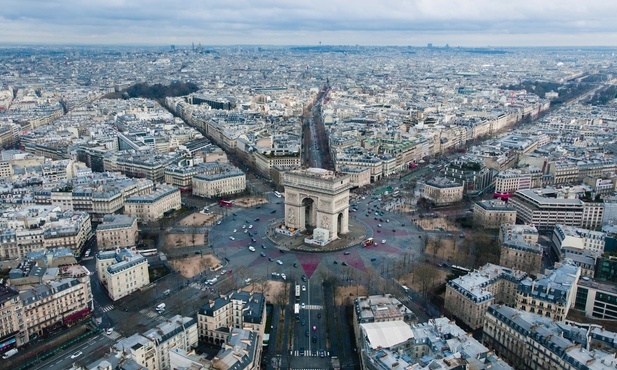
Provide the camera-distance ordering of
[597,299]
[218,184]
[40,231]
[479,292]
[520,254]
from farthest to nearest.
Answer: [218,184]
[40,231]
[520,254]
[597,299]
[479,292]

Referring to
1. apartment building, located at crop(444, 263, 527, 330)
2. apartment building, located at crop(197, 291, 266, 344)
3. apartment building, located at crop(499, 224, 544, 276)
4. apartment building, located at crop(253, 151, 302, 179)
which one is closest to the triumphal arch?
apartment building, located at crop(499, 224, 544, 276)

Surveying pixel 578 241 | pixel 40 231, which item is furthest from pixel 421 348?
pixel 40 231

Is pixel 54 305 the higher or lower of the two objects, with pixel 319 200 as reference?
lower

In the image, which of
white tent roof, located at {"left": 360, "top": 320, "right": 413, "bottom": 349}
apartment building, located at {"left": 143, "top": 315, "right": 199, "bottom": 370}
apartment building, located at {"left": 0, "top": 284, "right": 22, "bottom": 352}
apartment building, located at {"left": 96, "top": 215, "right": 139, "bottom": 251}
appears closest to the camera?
white tent roof, located at {"left": 360, "top": 320, "right": 413, "bottom": 349}

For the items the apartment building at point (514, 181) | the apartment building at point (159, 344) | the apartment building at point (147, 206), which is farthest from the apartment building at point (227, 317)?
the apartment building at point (514, 181)

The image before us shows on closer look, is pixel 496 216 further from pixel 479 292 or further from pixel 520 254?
pixel 479 292

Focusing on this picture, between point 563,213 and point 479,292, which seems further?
point 563,213

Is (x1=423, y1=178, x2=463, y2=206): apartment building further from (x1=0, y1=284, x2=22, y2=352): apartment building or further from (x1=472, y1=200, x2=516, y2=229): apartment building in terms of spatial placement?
(x1=0, y1=284, x2=22, y2=352): apartment building
